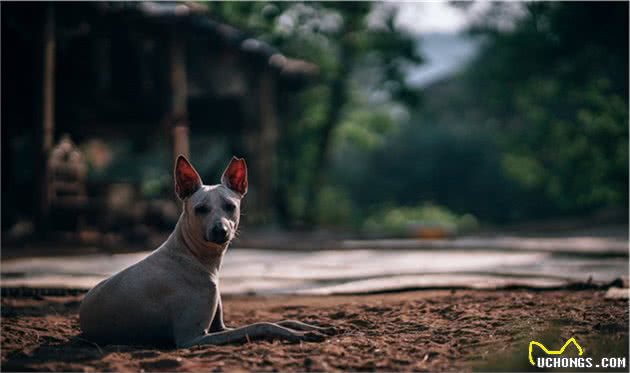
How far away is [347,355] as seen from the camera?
4117 mm

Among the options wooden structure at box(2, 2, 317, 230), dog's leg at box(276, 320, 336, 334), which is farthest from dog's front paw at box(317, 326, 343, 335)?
wooden structure at box(2, 2, 317, 230)

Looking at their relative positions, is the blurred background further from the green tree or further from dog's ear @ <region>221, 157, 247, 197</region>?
dog's ear @ <region>221, 157, 247, 197</region>

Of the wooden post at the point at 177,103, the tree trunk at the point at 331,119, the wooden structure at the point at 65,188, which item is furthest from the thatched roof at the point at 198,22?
the tree trunk at the point at 331,119

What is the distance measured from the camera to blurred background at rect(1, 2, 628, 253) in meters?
13.9

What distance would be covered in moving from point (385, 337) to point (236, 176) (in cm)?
164

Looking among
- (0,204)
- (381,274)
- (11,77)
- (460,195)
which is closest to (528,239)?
(381,274)

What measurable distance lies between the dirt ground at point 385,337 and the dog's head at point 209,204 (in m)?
0.78

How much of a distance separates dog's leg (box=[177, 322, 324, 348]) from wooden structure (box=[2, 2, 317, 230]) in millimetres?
9016

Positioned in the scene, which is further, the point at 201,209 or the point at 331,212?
the point at 331,212

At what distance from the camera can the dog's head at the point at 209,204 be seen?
15.5ft

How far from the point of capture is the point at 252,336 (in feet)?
15.1

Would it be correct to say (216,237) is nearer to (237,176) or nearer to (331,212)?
(237,176)

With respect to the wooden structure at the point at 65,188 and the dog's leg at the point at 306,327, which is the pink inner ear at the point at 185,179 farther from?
the wooden structure at the point at 65,188

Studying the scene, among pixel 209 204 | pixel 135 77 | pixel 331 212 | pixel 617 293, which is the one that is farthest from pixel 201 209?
pixel 331 212
